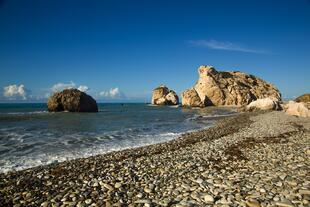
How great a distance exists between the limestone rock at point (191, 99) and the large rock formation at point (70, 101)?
179 feet

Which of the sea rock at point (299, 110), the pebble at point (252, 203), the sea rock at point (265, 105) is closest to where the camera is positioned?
the pebble at point (252, 203)

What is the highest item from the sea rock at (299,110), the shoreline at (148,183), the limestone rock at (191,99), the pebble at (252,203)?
the limestone rock at (191,99)

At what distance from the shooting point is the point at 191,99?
4683 inches

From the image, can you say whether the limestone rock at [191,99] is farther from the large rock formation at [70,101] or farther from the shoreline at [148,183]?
the shoreline at [148,183]

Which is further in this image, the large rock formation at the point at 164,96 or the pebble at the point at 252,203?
the large rock formation at the point at 164,96

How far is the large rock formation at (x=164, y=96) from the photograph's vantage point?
153m

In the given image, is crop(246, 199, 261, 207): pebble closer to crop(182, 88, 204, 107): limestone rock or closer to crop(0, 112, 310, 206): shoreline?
crop(0, 112, 310, 206): shoreline

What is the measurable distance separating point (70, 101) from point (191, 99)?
60899 millimetres

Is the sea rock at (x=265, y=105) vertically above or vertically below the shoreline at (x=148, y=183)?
above

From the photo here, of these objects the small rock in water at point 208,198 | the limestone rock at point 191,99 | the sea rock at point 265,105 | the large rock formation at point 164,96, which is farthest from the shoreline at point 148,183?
the large rock formation at point 164,96

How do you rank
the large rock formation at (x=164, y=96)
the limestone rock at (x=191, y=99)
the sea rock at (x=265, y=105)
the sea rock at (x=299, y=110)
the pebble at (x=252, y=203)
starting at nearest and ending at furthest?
the pebble at (x=252, y=203) → the sea rock at (x=299, y=110) → the sea rock at (x=265, y=105) → the limestone rock at (x=191, y=99) → the large rock formation at (x=164, y=96)

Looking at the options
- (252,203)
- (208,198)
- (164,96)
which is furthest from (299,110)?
(164,96)

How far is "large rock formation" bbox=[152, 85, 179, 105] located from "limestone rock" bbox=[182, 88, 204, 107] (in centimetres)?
2936

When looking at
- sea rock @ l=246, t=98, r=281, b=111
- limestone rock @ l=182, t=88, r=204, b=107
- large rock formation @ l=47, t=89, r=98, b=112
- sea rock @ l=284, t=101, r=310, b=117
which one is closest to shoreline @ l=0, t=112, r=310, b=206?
sea rock @ l=284, t=101, r=310, b=117
